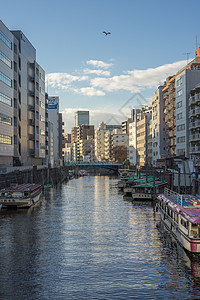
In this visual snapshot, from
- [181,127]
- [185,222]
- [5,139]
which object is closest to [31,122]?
[5,139]

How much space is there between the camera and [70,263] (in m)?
32.0

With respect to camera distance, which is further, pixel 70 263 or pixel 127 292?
pixel 70 263

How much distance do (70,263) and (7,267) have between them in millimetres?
5298

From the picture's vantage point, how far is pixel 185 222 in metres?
35.3

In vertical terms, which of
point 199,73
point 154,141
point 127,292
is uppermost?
point 199,73

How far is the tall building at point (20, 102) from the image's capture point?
312 feet

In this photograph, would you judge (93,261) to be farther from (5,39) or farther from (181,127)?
(181,127)

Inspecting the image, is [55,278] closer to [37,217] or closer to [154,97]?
[37,217]

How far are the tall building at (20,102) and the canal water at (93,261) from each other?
1891 inches

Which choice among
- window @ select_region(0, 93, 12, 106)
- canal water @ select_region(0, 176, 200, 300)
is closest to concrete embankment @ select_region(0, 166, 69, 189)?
window @ select_region(0, 93, 12, 106)

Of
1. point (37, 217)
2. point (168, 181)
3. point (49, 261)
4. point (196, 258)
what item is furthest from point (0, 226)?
point (168, 181)

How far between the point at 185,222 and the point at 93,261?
9668mm

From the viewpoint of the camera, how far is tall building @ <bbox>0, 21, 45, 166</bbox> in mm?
95125

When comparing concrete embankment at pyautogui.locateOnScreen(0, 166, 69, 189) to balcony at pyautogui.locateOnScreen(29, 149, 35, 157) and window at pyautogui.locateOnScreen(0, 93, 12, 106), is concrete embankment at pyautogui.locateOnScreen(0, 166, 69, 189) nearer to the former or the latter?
balcony at pyautogui.locateOnScreen(29, 149, 35, 157)
